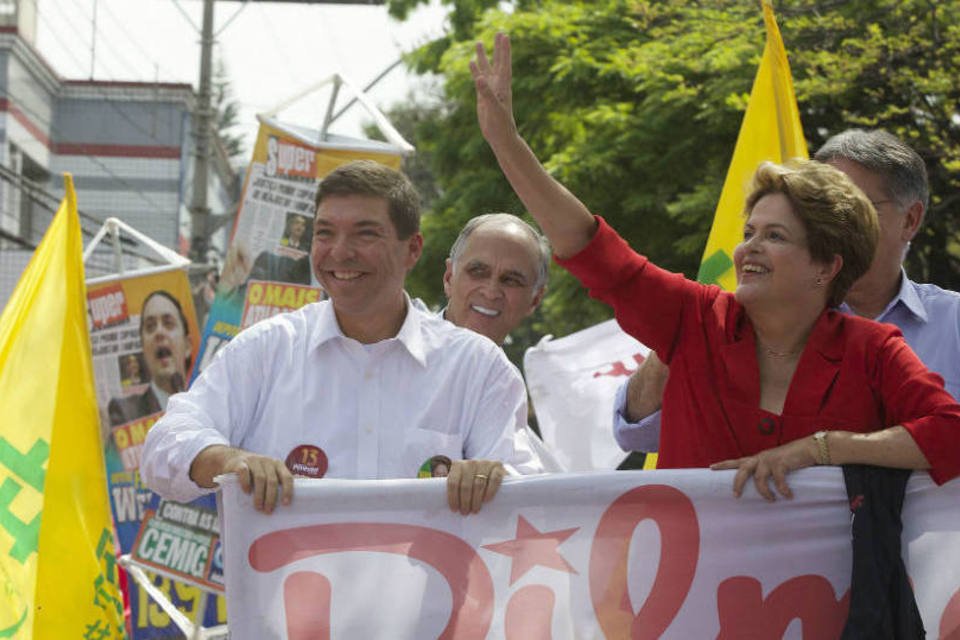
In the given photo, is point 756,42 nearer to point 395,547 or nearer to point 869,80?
point 869,80

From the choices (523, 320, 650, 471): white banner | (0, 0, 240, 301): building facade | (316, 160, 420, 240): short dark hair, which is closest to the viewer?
(316, 160, 420, 240): short dark hair

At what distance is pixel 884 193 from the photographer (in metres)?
4.13

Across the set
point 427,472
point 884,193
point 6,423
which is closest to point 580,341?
point 6,423

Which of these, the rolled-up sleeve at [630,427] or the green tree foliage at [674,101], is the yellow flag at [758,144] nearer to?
the rolled-up sleeve at [630,427]

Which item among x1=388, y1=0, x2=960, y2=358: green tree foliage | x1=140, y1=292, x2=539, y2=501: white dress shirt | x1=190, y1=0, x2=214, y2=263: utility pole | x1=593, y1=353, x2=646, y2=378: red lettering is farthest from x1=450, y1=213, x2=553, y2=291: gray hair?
x1=190, y1=0, x2=214, y2=263: utility pole

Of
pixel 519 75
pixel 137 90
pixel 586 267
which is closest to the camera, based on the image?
pixel 586 267

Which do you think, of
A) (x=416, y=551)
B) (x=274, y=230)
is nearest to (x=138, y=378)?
(x=274, y=230)

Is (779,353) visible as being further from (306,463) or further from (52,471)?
(52,471)

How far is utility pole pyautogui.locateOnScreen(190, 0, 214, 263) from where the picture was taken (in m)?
20.0

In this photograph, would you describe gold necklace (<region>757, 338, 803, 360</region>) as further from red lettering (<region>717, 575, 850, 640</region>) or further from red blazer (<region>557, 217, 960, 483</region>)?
red lettering (<region>717, 575, 850, 640</region>)

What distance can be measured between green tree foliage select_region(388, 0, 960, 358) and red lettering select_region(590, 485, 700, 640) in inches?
303

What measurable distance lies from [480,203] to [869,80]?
5.54 metres

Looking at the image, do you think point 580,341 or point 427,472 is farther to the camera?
point 580,341

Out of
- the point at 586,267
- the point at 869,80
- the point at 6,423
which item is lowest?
the point at 6,423
